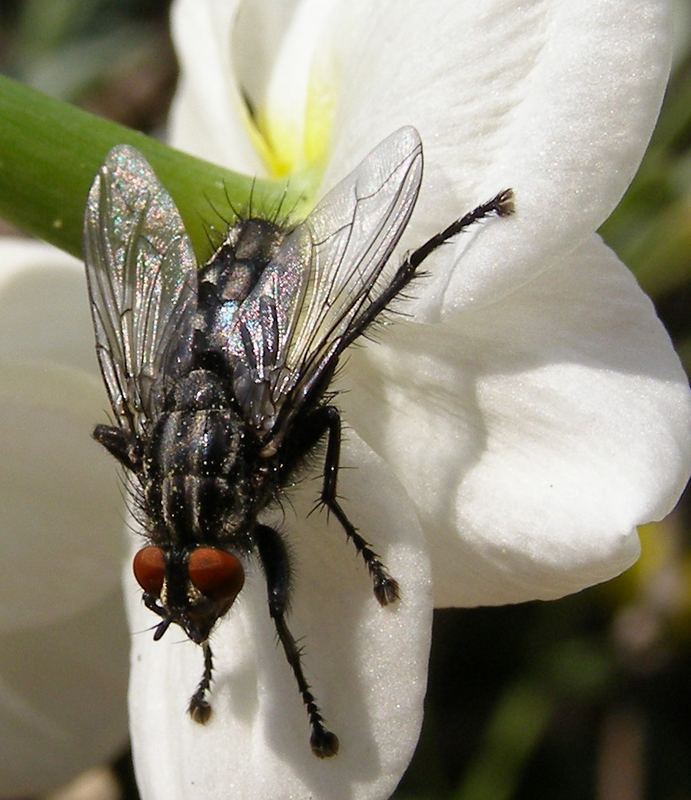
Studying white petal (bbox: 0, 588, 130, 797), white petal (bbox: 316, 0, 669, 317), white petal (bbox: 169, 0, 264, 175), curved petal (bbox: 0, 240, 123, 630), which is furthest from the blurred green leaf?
white petal (bbox: 316, 0, 669, 317)

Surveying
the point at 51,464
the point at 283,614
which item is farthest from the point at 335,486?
the point at 51,464

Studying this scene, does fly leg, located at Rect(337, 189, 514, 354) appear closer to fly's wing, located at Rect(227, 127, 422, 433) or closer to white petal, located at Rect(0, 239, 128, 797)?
fly's wing, located at Rect(227, 127, 422, 433)

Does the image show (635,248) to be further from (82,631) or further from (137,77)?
(137,77)

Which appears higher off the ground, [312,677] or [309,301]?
[309,301]

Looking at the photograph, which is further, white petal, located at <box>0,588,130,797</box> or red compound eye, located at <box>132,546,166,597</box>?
white petal, located at <box>0,588,130,797</box>

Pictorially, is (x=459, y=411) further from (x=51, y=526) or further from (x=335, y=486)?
(x=51, y=526)

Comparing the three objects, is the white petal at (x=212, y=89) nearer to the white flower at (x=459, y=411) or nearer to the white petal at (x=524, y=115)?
the white flower at (x=459, y=411)

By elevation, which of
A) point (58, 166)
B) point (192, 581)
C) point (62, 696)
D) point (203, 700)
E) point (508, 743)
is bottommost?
point (508, 743)
